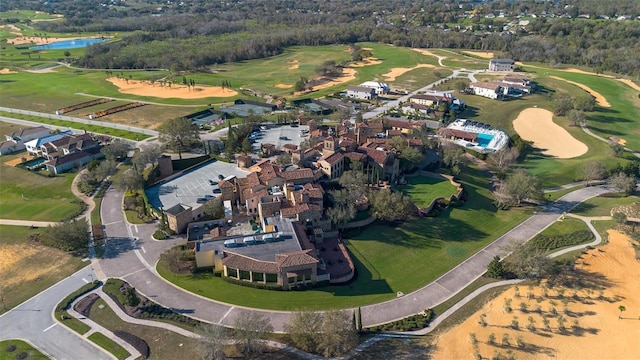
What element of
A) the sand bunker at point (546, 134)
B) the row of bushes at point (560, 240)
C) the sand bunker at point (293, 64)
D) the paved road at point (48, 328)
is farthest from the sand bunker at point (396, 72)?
the paved road at point (48, 328)

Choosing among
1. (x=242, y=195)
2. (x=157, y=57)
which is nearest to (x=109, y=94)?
(x=157, y=57)

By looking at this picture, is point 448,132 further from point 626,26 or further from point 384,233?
point 626,26

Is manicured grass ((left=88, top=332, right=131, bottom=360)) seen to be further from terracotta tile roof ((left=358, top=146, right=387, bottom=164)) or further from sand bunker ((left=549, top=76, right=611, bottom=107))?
sand bunker ((left=549, top=76, right=611, bottom=107))

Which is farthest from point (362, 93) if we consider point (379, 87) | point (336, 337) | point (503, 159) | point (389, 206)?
point (336, 337)

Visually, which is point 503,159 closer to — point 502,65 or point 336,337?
point 336,337

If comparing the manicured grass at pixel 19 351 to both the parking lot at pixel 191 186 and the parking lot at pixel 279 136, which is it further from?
the parking lot at pixel 279 136

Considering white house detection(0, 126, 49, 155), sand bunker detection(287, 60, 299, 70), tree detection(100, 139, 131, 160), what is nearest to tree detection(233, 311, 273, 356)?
tree detection(100, 139, 131, 160)
